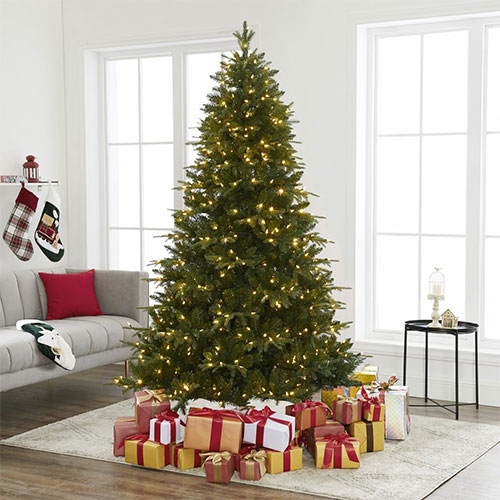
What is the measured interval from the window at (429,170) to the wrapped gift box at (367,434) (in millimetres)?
1447

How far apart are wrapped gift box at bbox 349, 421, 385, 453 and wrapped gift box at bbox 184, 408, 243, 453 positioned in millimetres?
598

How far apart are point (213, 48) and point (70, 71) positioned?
1160 mm

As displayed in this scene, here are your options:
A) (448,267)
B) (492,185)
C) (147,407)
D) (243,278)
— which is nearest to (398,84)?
(492,185)

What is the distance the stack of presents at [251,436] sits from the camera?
363cm

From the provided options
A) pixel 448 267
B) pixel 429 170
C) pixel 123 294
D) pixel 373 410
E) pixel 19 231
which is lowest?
pixel 373 410

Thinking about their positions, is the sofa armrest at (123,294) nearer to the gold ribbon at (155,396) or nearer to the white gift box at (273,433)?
the gold ribbon at (155,396)

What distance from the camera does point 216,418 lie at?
12.0 ft

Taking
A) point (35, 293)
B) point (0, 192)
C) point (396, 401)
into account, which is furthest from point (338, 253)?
point (0, 192)

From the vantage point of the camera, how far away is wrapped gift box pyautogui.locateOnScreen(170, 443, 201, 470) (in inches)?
145

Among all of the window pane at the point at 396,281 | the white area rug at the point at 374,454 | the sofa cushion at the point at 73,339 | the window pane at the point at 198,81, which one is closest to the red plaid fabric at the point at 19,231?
the sofa cushion at the point at 73,339

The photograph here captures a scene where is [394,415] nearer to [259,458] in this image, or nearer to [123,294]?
[259,458]

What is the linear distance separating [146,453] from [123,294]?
1.96 m

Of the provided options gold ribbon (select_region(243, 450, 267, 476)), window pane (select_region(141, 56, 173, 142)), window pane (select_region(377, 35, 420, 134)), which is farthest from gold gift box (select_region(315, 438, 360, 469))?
window pane (select_region(141, 56, 173, 142))

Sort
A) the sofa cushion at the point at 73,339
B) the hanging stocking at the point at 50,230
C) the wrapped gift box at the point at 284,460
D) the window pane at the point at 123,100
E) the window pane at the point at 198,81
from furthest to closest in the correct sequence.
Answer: the window pane at the point at 123,100
the window pane at the point at 198,81
the hanging stocking at the point at 50,230
the sofa cushion at the point at 73,339
the wrapped gift box at the point at 284,460
